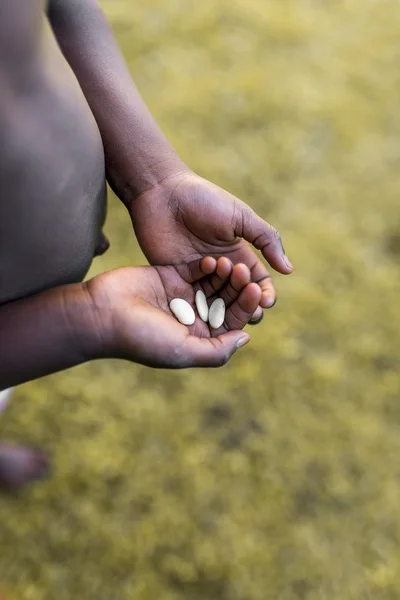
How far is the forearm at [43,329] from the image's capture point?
1.80 feet

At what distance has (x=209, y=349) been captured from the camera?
1.92 ft

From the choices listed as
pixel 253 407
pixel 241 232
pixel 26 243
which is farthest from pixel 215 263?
pixel 253 407

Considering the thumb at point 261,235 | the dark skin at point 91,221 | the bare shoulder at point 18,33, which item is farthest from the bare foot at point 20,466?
the bare shoulder at point 18,33

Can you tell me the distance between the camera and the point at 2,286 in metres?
0.53

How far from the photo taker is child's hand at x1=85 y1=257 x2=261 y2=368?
563mm

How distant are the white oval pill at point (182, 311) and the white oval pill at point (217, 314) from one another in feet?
0.07

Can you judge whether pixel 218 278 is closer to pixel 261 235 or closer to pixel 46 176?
pixel 261 235

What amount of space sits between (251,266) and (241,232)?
42 millimetres

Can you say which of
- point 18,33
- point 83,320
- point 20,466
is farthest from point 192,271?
point 20,466

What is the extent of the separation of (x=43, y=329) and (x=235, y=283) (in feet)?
0.62

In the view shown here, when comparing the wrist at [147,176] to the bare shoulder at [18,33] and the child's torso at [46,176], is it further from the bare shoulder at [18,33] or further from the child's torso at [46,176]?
the bare shoulder at [18,33]

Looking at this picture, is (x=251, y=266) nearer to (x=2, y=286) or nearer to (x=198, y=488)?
(x=2, y=286)

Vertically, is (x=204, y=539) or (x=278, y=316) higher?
(x=278, y=316)

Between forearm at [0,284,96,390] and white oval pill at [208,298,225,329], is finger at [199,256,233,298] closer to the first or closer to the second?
white oval pill at [208,298,225,329]
